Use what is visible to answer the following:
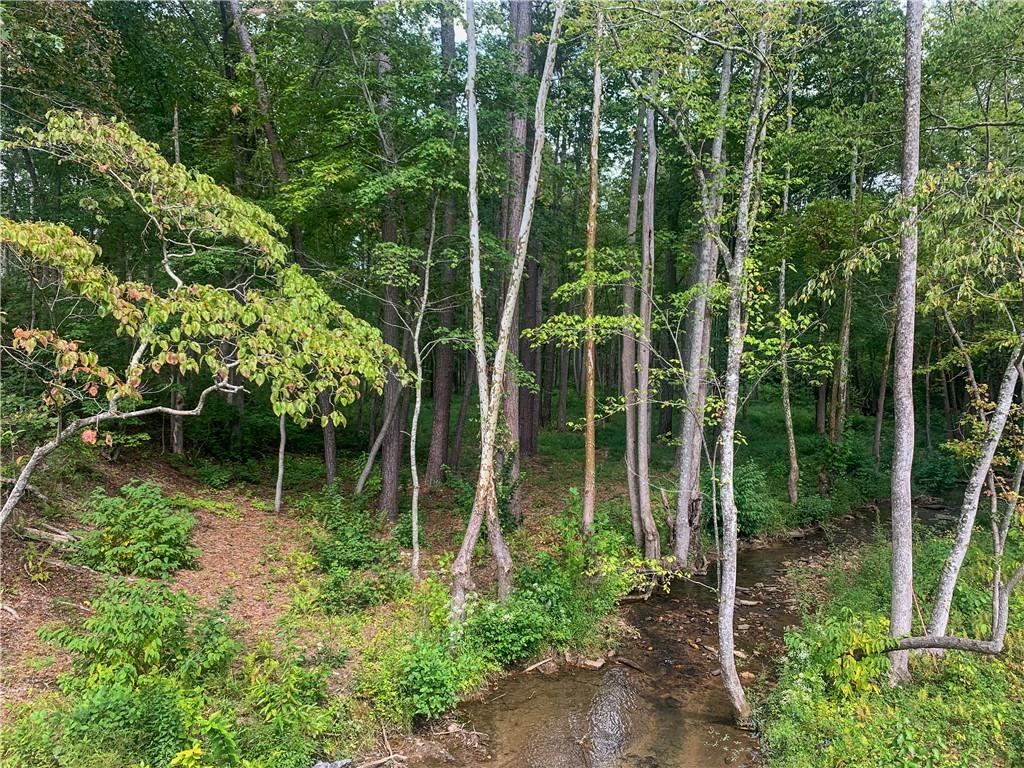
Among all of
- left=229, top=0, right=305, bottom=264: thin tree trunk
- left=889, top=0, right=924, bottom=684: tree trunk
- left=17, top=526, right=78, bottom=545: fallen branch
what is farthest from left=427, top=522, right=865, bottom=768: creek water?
left=229, top=0, right=305, bottom=264: thin tree trunk

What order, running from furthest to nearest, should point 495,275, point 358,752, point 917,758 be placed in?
point 495,275 → point 358,752 → point 917,758

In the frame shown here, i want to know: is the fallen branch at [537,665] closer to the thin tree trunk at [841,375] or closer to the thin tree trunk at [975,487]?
the thin tree trunk at [975,487]

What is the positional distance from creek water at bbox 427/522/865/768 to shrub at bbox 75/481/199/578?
15.4 feet

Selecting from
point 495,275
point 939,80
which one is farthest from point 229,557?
point 939,80

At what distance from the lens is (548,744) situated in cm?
606

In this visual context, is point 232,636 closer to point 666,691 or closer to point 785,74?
point 666,691

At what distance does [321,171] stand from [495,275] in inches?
347

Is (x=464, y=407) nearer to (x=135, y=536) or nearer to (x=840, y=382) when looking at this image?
(x=135, y=536)

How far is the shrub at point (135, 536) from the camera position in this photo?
7.33 m

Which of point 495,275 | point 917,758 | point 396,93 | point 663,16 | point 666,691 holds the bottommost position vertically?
point 666,691

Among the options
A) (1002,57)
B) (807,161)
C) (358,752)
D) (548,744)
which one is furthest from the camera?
(807,161)

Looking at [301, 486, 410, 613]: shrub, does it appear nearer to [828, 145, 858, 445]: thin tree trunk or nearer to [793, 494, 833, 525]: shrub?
[793, 494, 833, 525]: shrub

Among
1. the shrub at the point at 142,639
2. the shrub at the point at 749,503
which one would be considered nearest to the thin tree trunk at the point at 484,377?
the shrub at the point at 142,639

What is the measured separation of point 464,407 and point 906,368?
973cm
